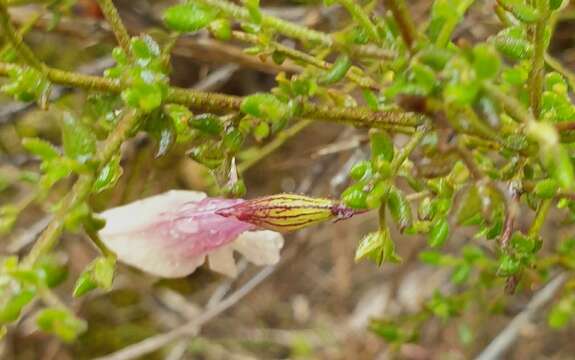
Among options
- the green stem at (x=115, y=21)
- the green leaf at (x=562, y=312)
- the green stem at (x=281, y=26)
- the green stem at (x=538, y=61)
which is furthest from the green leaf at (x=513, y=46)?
the green leaf at (x=562, y=312)

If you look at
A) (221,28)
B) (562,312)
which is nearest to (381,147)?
(221,28)

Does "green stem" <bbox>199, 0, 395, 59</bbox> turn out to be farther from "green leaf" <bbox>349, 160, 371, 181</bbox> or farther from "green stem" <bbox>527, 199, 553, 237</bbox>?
"green stem" <bbox>527, 199, 553, 237</bbox>

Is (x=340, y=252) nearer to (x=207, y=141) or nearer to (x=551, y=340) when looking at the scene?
(x=551, y=340)

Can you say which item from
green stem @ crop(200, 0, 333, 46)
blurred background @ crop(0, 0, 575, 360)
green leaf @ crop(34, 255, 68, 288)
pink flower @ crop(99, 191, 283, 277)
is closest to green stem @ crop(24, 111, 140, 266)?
green leaf @ crop(34, 255, 68, 288)

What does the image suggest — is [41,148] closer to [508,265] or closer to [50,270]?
[50,270]

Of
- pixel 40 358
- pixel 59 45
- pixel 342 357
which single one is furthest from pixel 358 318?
pixel 59 45

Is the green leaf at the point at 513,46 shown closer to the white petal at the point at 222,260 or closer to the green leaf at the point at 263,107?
the green leaf at the point at 263,107
